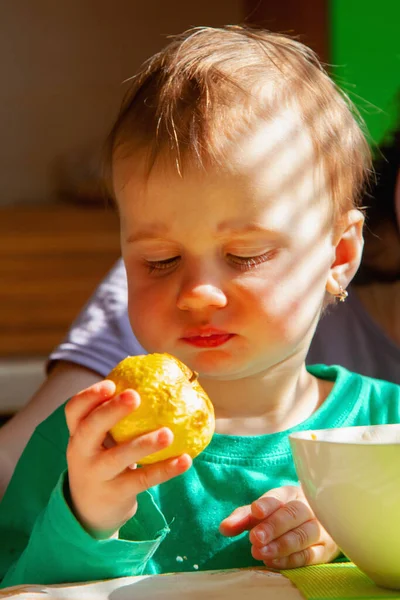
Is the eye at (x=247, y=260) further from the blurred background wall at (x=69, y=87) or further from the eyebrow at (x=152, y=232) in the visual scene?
the blurred background wall at (x=69, y=87)

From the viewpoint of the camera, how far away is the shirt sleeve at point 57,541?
0.83 meters

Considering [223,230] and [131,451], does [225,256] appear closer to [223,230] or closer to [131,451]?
[223,230]

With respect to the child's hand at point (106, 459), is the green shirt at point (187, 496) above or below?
below

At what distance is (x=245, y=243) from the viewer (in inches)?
39.2

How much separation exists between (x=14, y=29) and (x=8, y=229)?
39.2 inches

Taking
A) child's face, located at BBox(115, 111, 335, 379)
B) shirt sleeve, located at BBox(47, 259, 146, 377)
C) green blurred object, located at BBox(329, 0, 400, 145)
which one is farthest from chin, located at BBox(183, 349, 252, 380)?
green blurred object, located at BBox(329, 0, 400, 145)

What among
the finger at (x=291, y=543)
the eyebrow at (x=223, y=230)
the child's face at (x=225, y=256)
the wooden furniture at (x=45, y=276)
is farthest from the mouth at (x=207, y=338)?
the wooden furniture at (x=45, y=276)

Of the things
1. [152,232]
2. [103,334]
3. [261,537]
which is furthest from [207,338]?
[103,334]

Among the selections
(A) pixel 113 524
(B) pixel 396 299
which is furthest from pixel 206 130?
(B) pixel 396 299

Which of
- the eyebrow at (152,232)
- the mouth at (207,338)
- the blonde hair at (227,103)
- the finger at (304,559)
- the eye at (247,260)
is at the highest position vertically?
the blonde hair at (227,103)

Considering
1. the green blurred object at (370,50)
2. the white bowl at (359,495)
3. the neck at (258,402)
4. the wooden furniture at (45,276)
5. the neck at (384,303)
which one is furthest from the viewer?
the wooden furniture at (45,276)

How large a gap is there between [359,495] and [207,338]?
32cm

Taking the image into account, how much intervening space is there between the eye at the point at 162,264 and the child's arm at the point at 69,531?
25 centimetres

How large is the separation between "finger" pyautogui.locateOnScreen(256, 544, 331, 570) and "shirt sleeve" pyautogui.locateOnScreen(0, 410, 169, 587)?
0.12 metres
